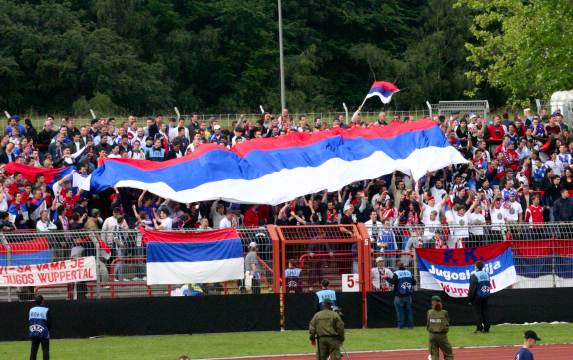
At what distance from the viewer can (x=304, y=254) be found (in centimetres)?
3072

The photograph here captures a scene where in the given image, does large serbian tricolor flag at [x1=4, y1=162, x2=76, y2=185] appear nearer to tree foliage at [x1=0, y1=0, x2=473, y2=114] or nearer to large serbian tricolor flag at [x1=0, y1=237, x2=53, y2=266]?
large serbian tricolor flag at [x1=0, y1=237, x2=53, y2=266]

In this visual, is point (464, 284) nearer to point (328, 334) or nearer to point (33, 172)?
point (328, 334)

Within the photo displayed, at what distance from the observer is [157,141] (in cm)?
3522

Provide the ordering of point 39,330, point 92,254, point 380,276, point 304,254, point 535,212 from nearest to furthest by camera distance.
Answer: point 39,330 < point 92,254 < point 304,254 < point 380,276 < point 535,212

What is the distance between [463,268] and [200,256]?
245 inches

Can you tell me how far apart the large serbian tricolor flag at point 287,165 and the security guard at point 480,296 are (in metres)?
5.56

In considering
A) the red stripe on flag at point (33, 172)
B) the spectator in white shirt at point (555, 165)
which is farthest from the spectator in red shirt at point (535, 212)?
the red stripe on flag at point (33, 172)

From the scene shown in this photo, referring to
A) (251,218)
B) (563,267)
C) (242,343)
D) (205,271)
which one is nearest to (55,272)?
(205,271)

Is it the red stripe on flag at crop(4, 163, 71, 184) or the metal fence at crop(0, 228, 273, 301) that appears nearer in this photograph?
the metal fence at crop(0, 228, 273, 301)

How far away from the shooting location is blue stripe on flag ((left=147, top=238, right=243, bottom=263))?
30.3 meters

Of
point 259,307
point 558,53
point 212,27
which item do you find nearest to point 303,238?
point 259,307

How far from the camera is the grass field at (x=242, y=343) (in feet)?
91.1

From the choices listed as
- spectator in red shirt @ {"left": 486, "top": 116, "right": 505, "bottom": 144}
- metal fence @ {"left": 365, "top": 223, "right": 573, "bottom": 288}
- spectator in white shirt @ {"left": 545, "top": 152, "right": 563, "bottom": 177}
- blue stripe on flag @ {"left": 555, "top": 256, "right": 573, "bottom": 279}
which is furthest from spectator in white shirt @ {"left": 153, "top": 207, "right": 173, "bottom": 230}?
spectator in white shirt @ {"left": 545, "top": 152, "right": 563, "bottom": 177}

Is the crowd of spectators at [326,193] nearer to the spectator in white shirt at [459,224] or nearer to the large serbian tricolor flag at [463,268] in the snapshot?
the spectator in white shirt at [459,224]
